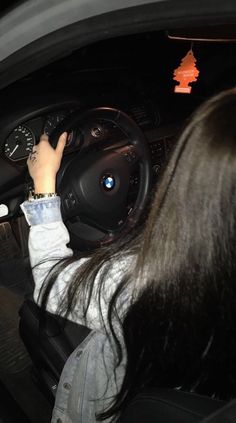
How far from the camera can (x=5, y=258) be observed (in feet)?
5.98

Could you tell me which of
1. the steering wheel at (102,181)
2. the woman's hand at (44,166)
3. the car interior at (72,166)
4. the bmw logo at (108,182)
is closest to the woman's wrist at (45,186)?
the woman's hand at (44,166)

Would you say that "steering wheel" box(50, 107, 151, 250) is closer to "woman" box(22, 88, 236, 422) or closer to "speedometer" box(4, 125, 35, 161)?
"speedometer" box(4, 125, 35, 161)

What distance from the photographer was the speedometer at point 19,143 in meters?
1.40

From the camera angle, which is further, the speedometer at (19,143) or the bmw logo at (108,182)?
the bmw logo at (108,182)

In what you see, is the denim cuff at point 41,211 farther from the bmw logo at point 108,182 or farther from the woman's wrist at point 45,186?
the bmw logo at point 108,182

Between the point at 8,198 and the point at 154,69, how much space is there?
1406mm

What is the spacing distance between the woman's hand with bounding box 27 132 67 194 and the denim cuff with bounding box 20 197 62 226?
0.06 meters

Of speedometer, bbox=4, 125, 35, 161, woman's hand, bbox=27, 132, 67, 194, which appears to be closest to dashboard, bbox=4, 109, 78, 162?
speedometer, bbox=4, 125, 35, 161

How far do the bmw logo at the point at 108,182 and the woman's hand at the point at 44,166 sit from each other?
38 centimetres

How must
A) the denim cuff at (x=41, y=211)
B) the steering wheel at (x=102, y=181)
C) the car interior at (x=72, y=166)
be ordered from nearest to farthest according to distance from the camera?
the denim cuff at (x=41, y=211) < the car interior at (x=72, y=166) < the steering wheel at (x=102, y=181)

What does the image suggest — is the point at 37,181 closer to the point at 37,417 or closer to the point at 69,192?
the point at 69,192

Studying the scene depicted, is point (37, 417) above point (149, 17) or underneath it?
underneath

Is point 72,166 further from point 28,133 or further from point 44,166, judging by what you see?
point 44,166

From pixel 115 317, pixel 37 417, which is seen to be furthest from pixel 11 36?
pixel 37 417
